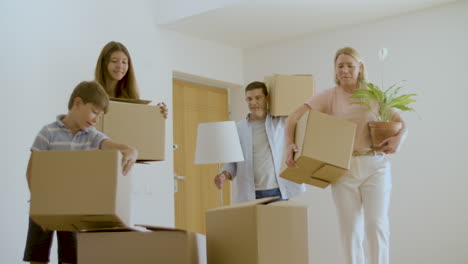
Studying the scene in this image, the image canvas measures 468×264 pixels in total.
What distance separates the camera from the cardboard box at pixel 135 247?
1.85m

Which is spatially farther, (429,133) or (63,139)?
(429,133)

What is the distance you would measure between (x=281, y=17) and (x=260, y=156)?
156 centimetres

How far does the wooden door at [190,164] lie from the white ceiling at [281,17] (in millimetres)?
519

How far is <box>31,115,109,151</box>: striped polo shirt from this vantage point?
1920 millimetres

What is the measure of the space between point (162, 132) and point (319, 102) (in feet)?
2.49

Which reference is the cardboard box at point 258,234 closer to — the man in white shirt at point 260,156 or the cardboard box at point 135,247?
the cardboard box at point 135,247

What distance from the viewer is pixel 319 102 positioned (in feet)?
8.16

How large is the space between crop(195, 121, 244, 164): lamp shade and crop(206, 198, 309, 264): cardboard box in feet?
3.16

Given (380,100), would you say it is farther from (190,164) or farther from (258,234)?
(190,164)

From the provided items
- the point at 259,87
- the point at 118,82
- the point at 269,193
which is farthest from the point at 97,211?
the point at 259,87

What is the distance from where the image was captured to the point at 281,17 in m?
4.18

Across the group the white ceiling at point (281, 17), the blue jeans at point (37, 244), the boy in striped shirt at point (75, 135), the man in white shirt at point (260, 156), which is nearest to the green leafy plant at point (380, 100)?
the man in white shirt at point (260, 156)

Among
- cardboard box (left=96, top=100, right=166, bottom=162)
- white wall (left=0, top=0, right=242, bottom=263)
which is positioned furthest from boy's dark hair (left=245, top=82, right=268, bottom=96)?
white wall (left=0, top=0, right=242, bottom=263)

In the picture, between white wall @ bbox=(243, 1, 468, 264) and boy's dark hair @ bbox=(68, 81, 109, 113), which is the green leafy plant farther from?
white wall @ bbox=(243, 1, 468, 264)
